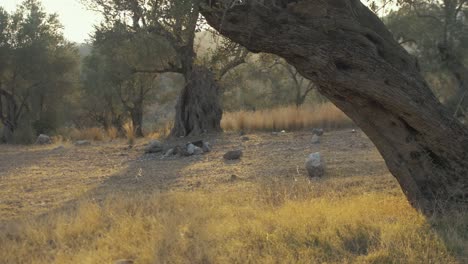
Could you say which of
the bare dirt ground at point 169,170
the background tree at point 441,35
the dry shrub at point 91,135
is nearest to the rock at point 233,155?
the bare dirt ground at point 169,170

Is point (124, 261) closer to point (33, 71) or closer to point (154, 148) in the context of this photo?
point (154, 148)

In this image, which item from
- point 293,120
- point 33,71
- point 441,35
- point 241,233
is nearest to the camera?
point 241,233

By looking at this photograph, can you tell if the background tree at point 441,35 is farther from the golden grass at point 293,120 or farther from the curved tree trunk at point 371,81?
the curved tree trunk at point 371,81

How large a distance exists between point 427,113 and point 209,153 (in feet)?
23.2

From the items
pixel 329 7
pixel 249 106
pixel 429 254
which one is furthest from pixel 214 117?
pixel 249 106

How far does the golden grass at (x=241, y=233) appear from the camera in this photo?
13.1 feet

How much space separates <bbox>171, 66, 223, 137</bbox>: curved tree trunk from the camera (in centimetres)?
1479

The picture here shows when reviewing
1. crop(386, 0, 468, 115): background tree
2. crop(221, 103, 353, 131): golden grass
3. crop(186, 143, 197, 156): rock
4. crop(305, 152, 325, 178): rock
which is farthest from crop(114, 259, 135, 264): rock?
crop(386, 0, 468, 115): background tree

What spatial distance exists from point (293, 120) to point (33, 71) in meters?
10.7

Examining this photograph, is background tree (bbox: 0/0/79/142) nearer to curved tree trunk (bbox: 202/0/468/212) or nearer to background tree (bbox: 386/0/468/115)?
background tree (bbox: 386/0/468/115)

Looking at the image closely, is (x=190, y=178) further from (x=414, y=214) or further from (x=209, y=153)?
(x=414, y=214)

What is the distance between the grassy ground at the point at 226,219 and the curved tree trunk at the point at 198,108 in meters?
5.82

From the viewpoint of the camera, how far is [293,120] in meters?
15.4

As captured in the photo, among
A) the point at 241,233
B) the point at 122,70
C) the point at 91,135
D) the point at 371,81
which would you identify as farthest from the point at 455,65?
the point at 241,233
